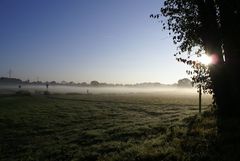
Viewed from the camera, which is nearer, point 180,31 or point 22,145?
point 22,145

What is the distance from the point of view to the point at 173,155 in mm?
10961

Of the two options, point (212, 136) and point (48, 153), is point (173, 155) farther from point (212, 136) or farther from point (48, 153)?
point (48, 153)

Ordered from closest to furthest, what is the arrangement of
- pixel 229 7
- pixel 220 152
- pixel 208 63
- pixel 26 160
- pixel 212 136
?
pixel 220 152 → pixel 212 136 → pixel 26 160 → pixel 229 7 → pixel 208 63

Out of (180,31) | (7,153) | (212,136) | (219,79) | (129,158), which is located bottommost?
(7,153)

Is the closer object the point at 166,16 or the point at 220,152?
the point at 220,152

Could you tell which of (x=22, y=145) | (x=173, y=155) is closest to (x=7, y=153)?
(x=22, y=145)

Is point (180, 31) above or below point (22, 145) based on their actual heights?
above

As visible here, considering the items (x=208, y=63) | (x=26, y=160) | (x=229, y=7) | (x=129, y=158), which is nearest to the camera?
(x=129, y=158)

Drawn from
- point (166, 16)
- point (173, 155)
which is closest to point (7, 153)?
point (173, 155)

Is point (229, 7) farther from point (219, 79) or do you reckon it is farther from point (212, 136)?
point (212, 136)

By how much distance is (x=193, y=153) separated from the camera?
35.7 feet

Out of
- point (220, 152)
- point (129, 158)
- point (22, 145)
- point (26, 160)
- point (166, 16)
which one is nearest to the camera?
point (220, 152)

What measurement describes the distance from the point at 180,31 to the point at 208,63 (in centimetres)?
409

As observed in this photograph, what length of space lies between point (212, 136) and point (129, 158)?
12.6 feet
